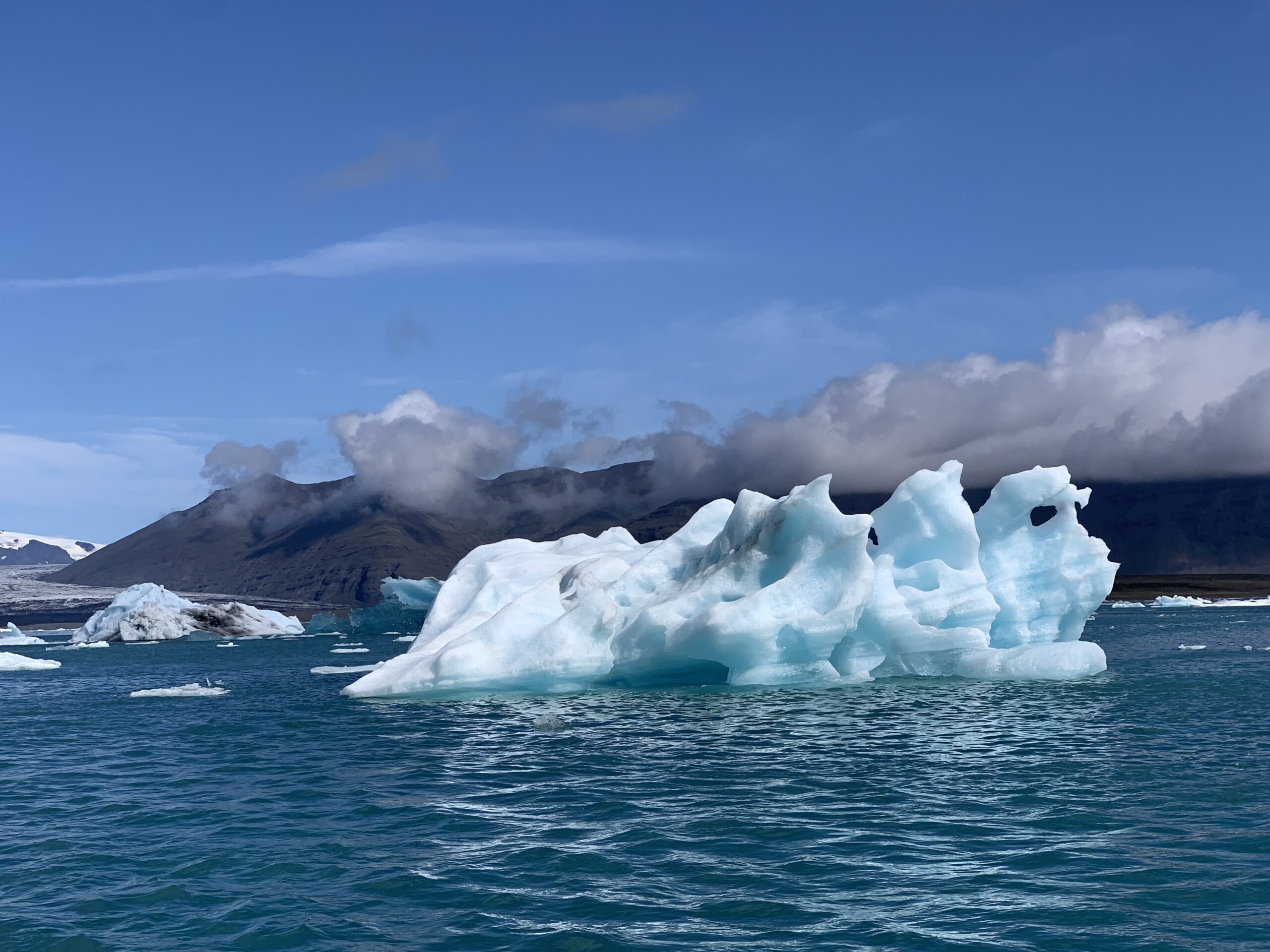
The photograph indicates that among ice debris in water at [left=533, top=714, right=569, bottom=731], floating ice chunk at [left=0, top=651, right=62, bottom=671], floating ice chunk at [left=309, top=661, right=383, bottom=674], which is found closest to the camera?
ice debris in water at [left=533, top=714, right=569, bottom=731]

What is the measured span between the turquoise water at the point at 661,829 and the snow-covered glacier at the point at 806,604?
2.08 meters

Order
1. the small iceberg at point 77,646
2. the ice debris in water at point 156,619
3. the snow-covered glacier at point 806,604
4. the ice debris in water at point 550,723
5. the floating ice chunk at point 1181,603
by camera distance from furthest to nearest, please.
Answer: the floating ice chunk at point 1181,603, the ice debris in water at point 156,619, the small iceberg at point 77,646, the snow-covered glacier at point 806,604, the ice debris in water at point 550,723

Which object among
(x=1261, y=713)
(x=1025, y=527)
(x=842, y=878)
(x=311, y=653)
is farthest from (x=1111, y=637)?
(x=842, y=878)

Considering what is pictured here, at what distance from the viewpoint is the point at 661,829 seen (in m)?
13.8

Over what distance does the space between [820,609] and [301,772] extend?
560 inches

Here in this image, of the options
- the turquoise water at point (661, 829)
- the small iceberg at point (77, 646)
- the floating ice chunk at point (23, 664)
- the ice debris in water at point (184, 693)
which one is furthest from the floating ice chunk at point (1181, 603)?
the ice debris in water at point (184, 693)

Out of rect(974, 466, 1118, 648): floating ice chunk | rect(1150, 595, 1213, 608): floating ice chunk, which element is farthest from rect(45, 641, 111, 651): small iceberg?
rect(1150, 595, 1213, 608): floating ice chunk

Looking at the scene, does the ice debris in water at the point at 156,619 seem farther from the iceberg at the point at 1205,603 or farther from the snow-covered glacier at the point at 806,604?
the iceberg at the point at 1205,603

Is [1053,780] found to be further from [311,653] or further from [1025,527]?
[311,653]

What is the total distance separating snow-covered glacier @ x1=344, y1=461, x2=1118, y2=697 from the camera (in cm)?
2808

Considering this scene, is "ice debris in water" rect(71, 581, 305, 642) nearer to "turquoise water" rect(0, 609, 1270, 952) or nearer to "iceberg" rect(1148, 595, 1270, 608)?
"turquoise water" rect(0, 609, 1270, 952)

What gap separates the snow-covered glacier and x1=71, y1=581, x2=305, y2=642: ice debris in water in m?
66.5

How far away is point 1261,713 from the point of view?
24.7 m

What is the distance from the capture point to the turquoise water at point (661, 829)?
1022 centimetres
